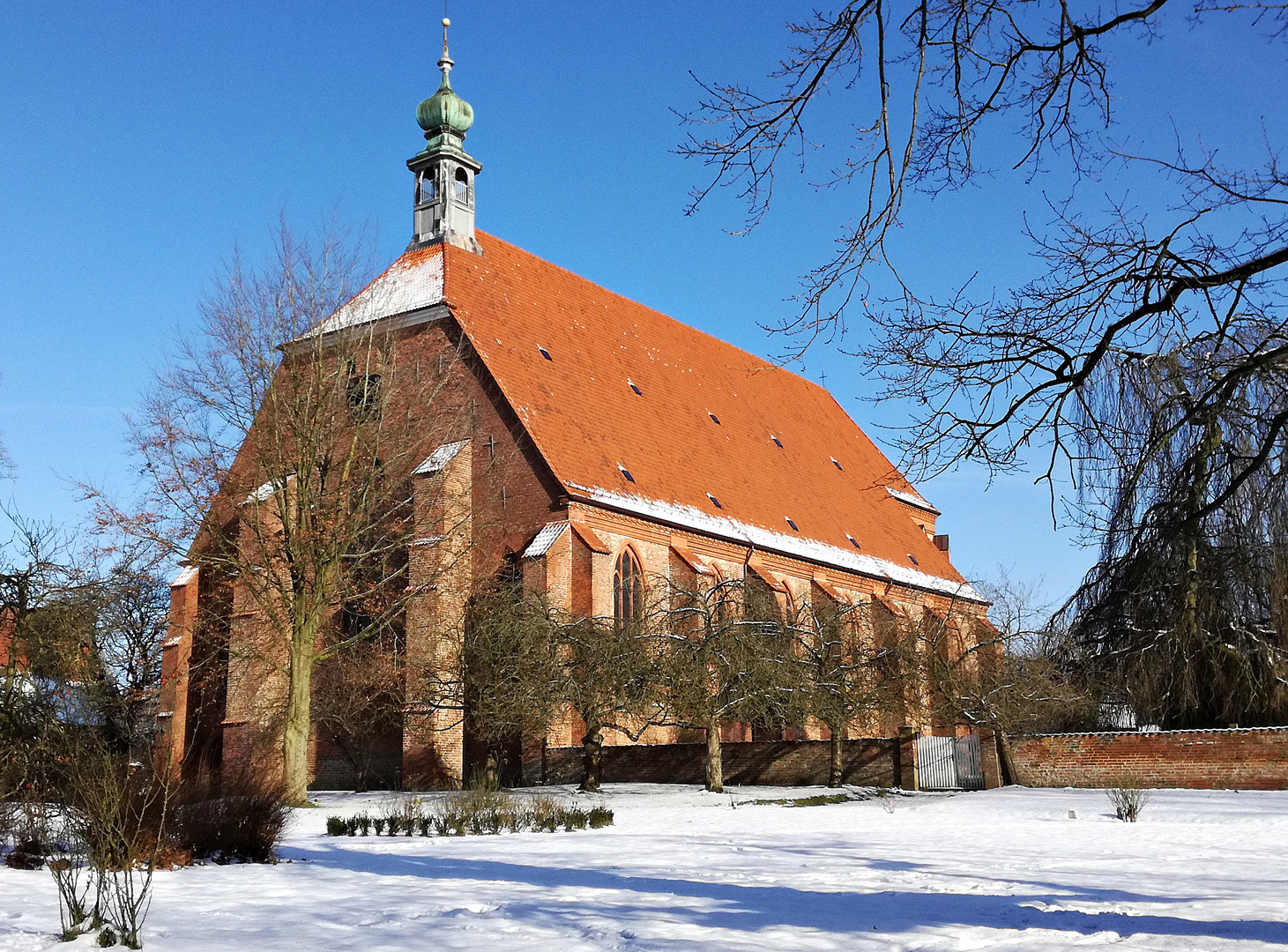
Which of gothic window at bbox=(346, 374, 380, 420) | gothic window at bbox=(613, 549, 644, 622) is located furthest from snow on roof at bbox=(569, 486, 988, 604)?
gothic window at bbox=(346, 374, 380, 420)

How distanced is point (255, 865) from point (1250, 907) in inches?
292

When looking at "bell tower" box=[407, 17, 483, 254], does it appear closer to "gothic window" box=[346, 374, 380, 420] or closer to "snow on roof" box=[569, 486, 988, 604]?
"gothic window" box=[346, 374, 380, 420]

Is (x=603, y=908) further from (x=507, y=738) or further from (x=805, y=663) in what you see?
(x=507, y=738)

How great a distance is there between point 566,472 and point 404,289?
270 inches

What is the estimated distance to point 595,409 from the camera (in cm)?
2834

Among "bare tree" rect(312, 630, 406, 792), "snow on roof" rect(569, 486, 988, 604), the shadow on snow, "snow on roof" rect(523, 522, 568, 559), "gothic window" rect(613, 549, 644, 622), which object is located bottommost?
the shadow on snow

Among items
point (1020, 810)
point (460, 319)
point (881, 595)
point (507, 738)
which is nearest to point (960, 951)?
point (1020, 810)

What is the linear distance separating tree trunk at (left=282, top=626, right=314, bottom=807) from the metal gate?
11.2m

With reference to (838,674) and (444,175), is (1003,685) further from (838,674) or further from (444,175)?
(444,175)

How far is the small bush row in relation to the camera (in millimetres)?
13391

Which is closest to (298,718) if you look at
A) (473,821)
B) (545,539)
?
(545,539)

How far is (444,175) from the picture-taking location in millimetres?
30703

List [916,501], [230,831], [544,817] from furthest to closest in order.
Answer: [916,501] → [544,817] → [230,831]

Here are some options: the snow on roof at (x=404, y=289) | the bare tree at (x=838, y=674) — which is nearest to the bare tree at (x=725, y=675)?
the bare tree at (x=838, y=674)
